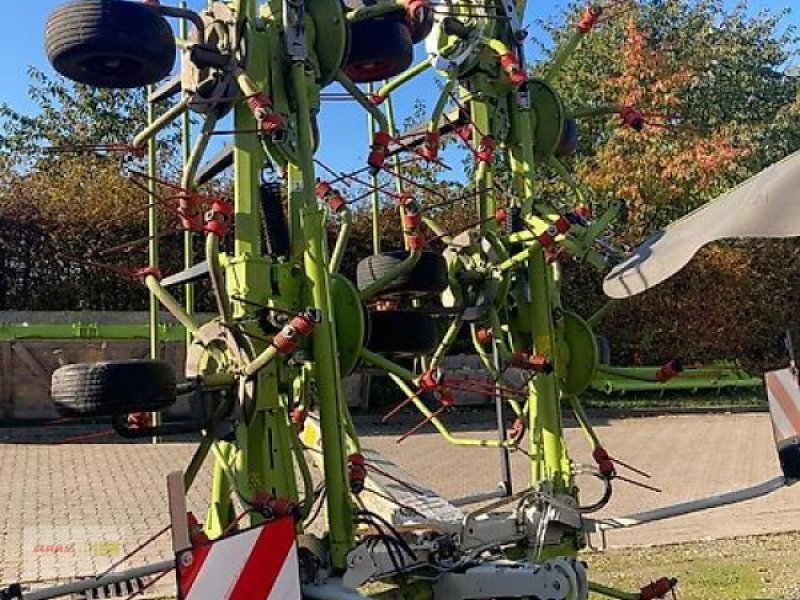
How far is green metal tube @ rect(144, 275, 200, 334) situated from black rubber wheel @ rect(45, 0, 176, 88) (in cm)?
88

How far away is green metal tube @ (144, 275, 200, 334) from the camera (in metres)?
4.10

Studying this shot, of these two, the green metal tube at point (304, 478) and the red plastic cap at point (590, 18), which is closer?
the green metal tube at point (304, 478)

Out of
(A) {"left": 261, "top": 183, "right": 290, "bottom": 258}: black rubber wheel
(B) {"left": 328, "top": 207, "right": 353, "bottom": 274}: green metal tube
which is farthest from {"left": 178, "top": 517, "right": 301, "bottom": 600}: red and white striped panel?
(B) {"left": 328, "top": 207, "right": 353, "bottom": 274}: green metal tube

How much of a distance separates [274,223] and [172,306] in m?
0.56

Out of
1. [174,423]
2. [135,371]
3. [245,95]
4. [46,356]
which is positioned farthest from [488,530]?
[46,356]

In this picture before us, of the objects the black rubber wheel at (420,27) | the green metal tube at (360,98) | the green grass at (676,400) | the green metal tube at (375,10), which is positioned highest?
the black rubber wheel at (420,27)

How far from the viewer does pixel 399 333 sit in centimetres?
479

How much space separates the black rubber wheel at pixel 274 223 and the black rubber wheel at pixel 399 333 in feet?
2.28

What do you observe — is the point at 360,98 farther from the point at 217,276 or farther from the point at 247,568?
the point at 247,568

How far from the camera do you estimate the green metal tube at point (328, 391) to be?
3939 mm

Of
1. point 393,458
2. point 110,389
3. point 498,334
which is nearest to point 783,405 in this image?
point 498,334

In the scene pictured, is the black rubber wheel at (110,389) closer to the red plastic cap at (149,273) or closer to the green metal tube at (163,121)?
the red plastic cap at (149,273)

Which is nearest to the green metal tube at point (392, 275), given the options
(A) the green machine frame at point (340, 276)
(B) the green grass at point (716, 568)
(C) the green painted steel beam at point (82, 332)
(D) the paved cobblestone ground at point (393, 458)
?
(A) the green machine frame at point (340, 276)

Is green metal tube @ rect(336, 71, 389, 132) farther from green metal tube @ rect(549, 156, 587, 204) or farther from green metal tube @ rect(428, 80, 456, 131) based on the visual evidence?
green metal tube @ rect(549, 156, 587, 204)
